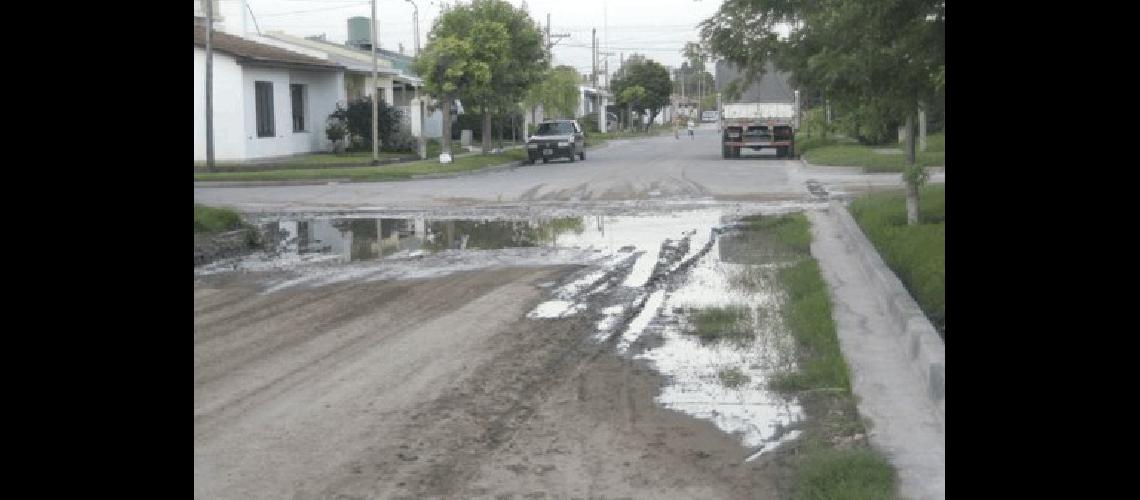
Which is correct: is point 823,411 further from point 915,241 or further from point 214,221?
point 214,221

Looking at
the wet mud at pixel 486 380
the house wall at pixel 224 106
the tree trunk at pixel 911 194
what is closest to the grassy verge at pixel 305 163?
the house wall at pixel 224 106

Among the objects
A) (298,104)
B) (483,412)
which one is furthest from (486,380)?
(298,104)

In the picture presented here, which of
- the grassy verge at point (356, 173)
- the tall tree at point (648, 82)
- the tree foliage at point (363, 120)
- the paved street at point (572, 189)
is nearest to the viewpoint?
the paved street at point (572, 189)

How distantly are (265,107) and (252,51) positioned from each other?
1790 millimetres

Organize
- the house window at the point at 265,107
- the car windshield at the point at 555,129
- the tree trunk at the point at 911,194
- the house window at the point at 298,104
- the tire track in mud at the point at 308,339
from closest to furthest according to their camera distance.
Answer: the tire track in mud at the point at 308,339
the tree trunk at the point at 911,194
the house window at the point at 265,107
the house window at the point at 298,104
the car windshield at the point at 555,129

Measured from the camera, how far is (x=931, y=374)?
25.2ft

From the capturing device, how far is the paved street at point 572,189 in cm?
2538

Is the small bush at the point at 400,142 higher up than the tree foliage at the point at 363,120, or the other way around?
the tree foliage at the point at 363,120

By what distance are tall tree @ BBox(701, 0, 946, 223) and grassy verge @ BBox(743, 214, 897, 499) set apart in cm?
208

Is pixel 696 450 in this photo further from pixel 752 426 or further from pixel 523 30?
pixel 523 30

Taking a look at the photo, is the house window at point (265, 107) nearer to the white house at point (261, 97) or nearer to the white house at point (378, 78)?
the white house at point (261, 97)

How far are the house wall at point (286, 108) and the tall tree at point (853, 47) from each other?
23.7 m

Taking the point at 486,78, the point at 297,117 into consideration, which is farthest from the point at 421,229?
the point at 297,117
